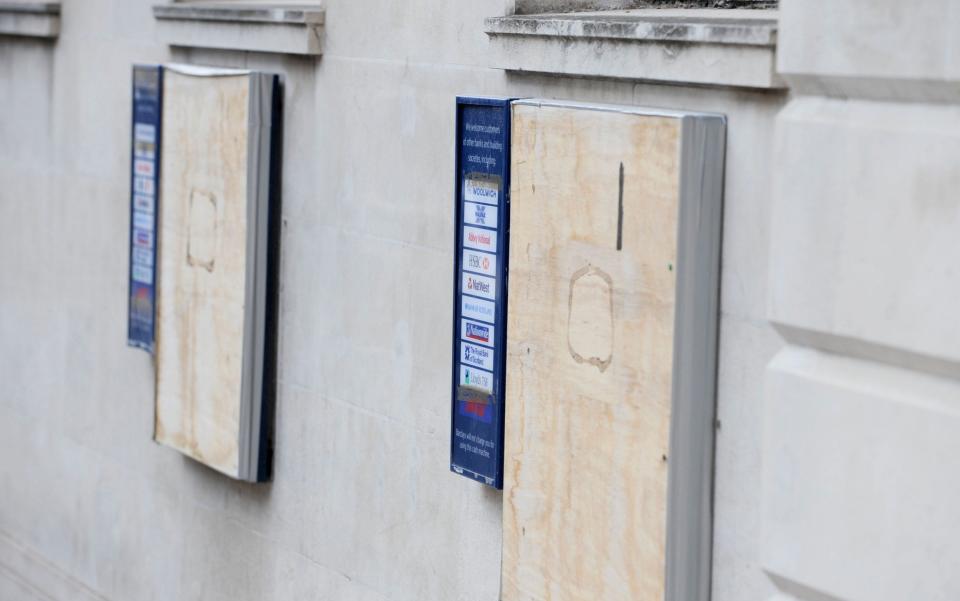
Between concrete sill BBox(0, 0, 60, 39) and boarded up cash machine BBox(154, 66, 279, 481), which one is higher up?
concrete sill BBox(0, 0, 60, 39)

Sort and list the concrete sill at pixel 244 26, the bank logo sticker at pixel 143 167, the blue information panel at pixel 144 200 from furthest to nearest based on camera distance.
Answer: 1. the bank logo sticker at pixel 143 167
2. the blue information panel at pixel 144 200
3. the concrete sill at pixel 244 26

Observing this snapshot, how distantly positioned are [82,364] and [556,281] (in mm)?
4750

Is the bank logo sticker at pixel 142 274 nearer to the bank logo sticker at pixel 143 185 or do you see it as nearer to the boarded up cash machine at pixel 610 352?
the bank logo sticker at pixel 143 185

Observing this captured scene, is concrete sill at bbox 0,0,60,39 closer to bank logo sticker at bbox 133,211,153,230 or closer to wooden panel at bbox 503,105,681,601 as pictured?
bank logo sticker at bbox 133,211,153,230

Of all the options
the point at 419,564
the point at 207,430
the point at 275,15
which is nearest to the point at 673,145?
the point at 419,564

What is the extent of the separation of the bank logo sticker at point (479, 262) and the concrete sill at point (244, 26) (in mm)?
1588

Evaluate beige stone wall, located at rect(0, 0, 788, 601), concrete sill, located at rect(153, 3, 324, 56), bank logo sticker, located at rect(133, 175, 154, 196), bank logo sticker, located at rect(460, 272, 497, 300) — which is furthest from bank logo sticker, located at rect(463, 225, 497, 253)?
bank logo sticker, located at rect(133, 175, 154, 196)

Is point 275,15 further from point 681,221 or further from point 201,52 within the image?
point 681,221

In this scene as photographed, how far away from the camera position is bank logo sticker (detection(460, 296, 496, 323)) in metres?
5.46

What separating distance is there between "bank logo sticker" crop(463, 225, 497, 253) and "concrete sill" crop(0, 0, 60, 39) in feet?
14.6

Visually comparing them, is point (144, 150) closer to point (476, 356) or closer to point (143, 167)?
point (143, 167)

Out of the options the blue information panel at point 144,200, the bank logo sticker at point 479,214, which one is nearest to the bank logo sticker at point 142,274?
the blue information panel at point 144,200

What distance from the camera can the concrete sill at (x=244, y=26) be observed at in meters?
6.68

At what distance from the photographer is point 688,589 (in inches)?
183
